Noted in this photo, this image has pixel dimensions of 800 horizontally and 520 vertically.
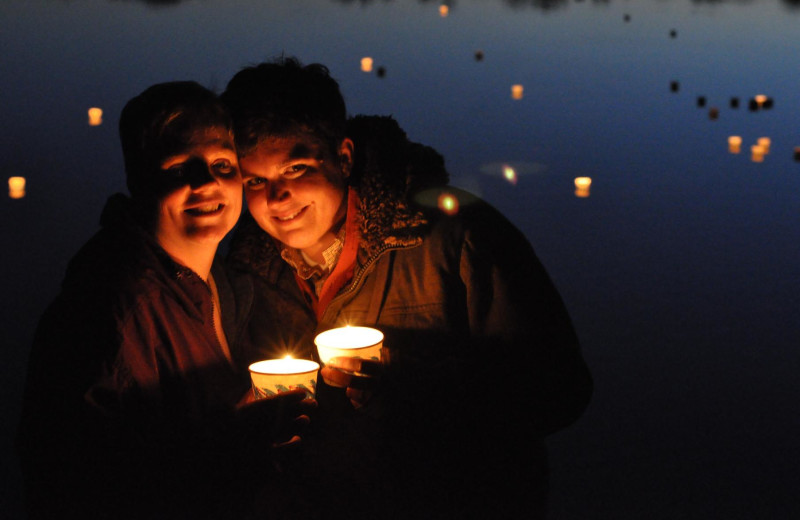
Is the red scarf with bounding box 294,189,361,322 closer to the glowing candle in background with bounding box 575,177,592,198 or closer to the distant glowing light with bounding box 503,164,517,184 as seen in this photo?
the glowing candle in background with bounding box 575,177,592,198

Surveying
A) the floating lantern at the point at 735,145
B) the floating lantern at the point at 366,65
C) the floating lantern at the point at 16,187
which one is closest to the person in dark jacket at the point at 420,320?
the floating lantern at the point at 16,187

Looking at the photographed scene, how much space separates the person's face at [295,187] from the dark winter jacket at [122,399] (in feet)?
→ 1.08

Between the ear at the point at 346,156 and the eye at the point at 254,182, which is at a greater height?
the ear at the point at 346,156

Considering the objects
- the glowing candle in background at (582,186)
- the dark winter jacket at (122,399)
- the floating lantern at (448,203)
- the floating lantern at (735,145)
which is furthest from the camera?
the floating lantern at (735,145)

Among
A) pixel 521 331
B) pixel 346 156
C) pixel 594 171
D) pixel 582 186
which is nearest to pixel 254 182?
pixel 346 156

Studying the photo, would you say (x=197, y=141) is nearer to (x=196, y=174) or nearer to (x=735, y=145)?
(x=196, y=174)

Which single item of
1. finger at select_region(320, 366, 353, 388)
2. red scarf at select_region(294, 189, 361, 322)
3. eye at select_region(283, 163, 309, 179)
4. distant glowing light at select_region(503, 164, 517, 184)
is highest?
eye at select_region(283, 163, 309, 179)

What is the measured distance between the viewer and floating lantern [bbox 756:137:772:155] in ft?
29.1

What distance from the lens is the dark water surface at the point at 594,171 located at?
4.63 metres

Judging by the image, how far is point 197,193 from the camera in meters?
2.11

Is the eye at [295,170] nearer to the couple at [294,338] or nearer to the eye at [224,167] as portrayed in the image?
the couple at [294,338]

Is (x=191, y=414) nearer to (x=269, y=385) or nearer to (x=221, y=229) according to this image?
(x=269, y=385)

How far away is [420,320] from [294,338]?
529 mm

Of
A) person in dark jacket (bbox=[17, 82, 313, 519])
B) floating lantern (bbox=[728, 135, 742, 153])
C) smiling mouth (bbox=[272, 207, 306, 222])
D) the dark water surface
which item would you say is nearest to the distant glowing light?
the dark water surface
